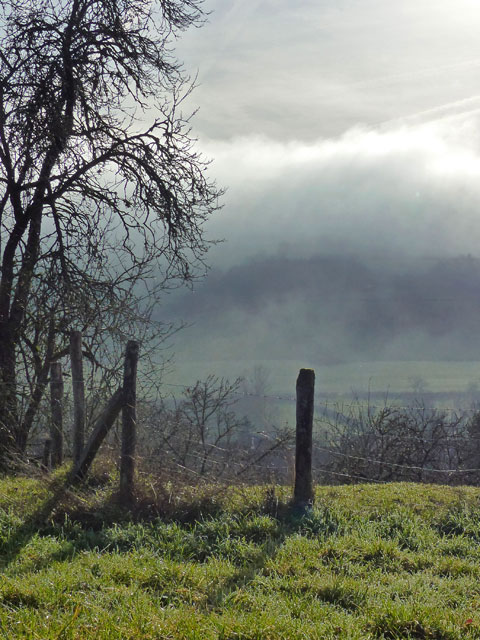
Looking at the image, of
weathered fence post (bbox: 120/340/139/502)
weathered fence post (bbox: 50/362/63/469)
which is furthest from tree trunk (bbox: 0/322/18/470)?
weathered fence post (bbox: 120/340/139/502)

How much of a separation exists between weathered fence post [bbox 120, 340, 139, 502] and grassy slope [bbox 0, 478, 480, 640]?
0.83 feet

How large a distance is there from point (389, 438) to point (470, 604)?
11.4 m

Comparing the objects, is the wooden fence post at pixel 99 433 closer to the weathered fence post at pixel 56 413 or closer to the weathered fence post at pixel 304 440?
the weathered fence post at pixel 304 440

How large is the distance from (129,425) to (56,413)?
3.32 metres

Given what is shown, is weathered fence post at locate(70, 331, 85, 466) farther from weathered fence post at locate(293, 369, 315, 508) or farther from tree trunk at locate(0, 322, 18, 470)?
tree trunk at locate(0, 322, 18, 470)

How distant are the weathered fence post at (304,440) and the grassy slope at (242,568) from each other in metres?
0.27

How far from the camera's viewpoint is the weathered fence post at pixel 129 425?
733 cm

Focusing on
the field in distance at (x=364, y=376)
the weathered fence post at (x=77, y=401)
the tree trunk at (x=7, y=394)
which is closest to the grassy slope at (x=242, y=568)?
the weathered fence post at (x=77, y=401)

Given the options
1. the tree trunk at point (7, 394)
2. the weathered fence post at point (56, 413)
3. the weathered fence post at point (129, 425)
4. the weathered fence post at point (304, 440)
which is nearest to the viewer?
the weathered fence post at point (129, 425)

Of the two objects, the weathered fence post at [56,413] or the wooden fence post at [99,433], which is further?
the weathered fence post at [56,413]

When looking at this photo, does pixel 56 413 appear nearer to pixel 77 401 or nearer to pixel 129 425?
pixel 77 401

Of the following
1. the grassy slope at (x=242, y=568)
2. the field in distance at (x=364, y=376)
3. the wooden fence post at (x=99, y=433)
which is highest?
the field in distance at (x=364, y=376)

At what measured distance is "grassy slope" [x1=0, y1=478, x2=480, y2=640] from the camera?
4230mm

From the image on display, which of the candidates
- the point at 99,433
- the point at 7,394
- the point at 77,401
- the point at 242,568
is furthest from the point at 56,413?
the point at 242,568
